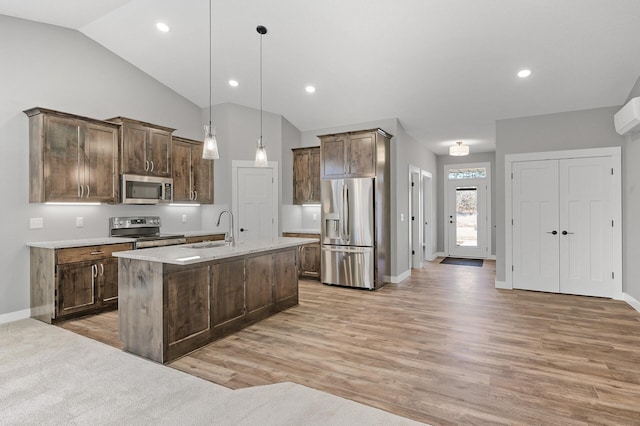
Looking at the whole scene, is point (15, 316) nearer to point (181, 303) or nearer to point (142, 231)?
point (142, 231)

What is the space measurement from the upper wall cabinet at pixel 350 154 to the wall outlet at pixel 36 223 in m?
4.03

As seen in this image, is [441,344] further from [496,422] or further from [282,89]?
[282,89]

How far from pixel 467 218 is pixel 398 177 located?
13.1 ft

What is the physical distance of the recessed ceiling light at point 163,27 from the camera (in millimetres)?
4340

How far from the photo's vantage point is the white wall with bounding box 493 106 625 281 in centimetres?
495

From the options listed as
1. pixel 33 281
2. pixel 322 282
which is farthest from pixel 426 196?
pixel 33 281

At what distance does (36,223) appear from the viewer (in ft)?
13.8

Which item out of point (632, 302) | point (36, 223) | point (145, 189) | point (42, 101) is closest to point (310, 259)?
point (145, 189)

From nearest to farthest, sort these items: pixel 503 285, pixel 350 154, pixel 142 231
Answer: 1. pixel 142 231
2. pixel 503 285
3. pixel 350 154

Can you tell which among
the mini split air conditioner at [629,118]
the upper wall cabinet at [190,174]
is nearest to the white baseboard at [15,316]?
the upper wall cabinet at [190,174]

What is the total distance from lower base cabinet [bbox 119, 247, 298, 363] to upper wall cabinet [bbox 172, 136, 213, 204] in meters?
2.69

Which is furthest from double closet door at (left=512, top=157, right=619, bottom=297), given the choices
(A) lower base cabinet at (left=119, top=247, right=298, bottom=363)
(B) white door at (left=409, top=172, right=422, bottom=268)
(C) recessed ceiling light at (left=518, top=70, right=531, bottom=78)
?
(A) lower base cabinet at (left=119, top=247, right=298, bottom=363)

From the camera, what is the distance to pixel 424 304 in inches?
183

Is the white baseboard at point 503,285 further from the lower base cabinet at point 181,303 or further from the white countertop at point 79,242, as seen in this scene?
the white countertop at point 79,242
